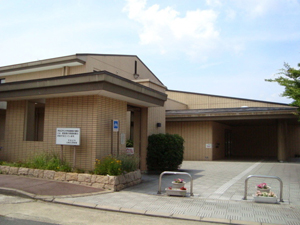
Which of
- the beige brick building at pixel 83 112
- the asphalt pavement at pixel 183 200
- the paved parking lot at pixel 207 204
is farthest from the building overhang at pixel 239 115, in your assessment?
the paved parking lot at pixel 207 204

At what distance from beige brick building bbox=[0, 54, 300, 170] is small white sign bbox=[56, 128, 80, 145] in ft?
1.11

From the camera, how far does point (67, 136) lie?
10562mm

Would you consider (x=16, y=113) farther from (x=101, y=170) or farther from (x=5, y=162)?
(x=101, y=170)

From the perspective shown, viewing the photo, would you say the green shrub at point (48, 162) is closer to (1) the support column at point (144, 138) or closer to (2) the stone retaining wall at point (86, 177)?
(2) the stone retaining wall at point (86, 177)

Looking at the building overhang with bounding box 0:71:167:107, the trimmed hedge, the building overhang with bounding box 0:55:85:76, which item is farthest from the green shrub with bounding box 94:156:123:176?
the building overhang with bounding box 0:55:85:76

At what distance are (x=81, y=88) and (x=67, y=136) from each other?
191 cm

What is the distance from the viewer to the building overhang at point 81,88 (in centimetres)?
976

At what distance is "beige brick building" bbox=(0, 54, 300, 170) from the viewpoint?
34.4 ft

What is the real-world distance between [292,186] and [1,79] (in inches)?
725

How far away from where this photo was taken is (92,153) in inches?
410

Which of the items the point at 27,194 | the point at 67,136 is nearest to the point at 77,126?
the point at 67,136

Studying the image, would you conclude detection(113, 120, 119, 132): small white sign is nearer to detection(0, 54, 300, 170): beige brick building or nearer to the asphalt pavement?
detection(0, 54, 300, 170): beige brick building

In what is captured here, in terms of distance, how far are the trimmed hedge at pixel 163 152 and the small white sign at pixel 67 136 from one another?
14.4 feet

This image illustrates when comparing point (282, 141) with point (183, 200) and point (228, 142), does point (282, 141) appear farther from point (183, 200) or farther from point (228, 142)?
point (183, 200)
